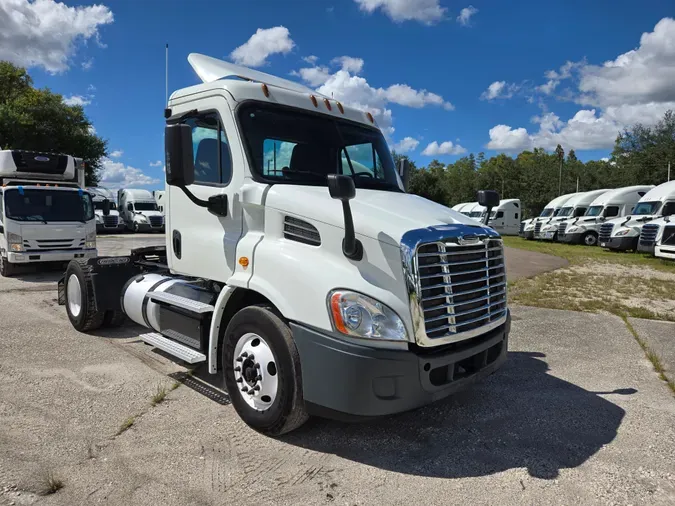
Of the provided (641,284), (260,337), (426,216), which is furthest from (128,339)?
(641,284)

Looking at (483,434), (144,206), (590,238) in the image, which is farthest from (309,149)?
(144,206)

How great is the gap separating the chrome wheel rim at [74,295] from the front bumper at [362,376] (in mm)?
4515

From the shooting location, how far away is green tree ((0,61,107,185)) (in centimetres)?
3391

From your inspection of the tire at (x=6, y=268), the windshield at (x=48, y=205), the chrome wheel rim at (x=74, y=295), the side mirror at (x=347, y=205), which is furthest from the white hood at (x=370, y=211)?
the tire at (x=6, y=268)

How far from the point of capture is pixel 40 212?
11.9 m

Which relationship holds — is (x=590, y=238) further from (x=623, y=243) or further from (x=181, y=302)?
(x=181, y=302)

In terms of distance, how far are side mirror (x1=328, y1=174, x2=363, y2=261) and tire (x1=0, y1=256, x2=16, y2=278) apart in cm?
1129

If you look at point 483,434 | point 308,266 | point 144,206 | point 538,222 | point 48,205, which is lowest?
point 483,434

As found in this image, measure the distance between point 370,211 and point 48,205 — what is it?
11165 mm

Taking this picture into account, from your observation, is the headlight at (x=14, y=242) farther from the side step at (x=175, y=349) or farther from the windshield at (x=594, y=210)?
the windshield at (x=594, y=210)

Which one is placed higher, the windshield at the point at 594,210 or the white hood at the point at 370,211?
the white hood at the point at 370,211

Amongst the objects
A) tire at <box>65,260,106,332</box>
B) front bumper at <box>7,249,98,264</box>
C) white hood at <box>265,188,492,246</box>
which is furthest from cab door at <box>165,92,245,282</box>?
front bumper at <box>7,249,98,264</box>

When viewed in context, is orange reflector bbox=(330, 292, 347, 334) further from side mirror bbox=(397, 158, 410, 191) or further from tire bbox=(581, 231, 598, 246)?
tire bbox=(581, 231, 598, 246)

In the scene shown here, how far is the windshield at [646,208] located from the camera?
21.5 metres
